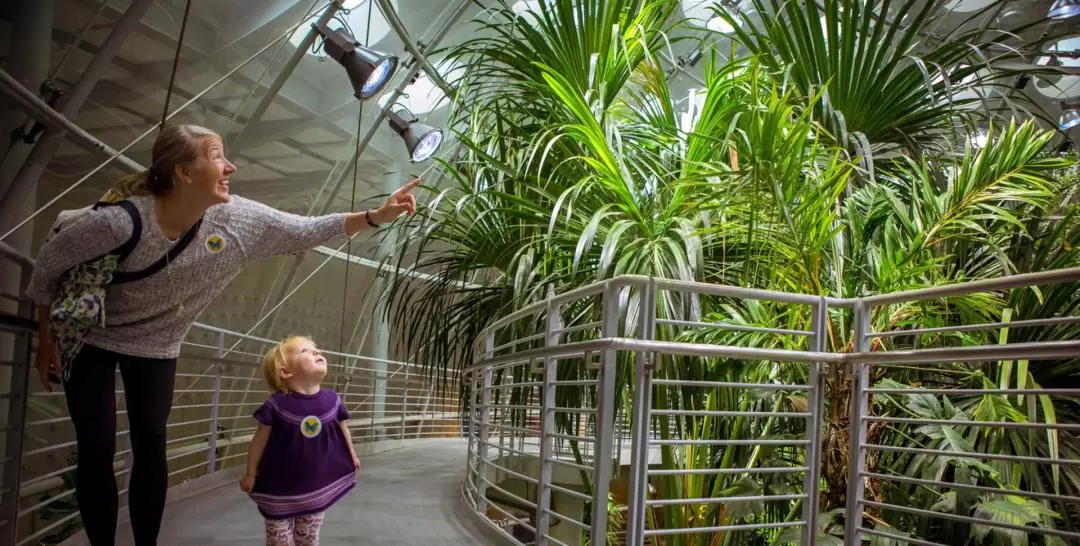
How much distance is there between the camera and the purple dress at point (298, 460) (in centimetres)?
199

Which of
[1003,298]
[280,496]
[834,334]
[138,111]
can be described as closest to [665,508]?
[834,334]

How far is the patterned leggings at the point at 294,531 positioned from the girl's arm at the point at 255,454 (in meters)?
0.11

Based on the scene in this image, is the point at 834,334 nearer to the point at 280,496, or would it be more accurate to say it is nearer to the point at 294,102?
the point at 280,496

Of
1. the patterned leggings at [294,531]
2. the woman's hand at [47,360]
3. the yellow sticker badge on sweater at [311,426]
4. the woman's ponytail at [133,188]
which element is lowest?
the patterned leggings at [294,531]

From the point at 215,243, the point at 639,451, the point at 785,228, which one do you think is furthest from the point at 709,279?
the point at 215,243

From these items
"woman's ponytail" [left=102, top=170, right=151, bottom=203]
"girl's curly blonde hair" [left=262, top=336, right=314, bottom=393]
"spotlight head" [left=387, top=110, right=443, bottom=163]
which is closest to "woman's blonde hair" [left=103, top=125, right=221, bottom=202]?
"woman's ponytail" [left=102, top=170, right=151, bottom=203]

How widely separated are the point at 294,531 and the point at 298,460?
0.19 metres

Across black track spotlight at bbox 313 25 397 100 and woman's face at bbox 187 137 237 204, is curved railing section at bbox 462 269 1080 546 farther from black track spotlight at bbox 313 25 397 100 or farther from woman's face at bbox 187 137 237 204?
black track spotlight at bbox 313 25 397 100

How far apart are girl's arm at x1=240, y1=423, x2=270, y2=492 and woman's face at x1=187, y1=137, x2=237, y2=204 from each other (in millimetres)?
626

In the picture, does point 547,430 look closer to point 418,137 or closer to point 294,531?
point 294,531

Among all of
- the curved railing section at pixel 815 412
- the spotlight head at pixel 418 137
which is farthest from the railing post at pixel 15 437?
the spotlight head at pixel 418 137

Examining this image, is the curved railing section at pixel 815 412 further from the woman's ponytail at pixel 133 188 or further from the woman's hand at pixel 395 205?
the woman's ponytail at pixel 133 188

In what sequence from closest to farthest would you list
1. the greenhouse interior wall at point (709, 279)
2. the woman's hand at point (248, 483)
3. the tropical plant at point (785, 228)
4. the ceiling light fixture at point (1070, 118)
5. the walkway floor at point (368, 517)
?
the woman's hand at point (248, 483)
the greenhouse interior wall at point (709, 279)
the tropical plant at point (785, 228)
the walkway floor at point (368, 517)
the ceiling light fixture at point (1070, 118)

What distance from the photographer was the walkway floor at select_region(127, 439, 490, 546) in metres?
2.77
